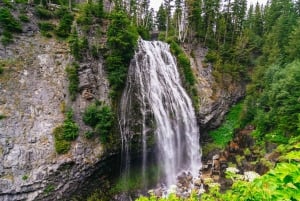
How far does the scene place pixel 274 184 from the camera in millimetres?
2404

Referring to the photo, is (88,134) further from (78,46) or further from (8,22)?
(8,22)

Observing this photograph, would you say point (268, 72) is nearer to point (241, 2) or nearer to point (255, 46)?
point (255, 46)

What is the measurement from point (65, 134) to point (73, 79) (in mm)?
4488

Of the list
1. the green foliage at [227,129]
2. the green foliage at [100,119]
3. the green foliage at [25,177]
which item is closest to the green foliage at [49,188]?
the green foliage at [25,177]

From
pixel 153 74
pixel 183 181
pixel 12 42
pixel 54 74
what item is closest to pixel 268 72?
pixel 153 74

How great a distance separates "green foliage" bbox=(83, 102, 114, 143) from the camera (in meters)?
17.1

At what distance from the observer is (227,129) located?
25.3 metres

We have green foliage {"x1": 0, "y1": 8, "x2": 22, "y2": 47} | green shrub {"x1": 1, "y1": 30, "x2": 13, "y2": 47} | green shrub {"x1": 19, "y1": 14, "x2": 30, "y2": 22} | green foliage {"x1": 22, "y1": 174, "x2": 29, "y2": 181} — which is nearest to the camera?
green foliage {"x1": 22, "y1": 174, "x2": 29, "y2": 181}

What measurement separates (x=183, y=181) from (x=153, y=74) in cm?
950

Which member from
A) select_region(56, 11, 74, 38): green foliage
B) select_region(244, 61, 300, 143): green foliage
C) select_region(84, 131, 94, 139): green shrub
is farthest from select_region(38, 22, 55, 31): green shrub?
select_region(244, 61, 300, 143): green foliage

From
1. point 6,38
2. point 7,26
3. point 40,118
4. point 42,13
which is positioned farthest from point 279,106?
point 7,26

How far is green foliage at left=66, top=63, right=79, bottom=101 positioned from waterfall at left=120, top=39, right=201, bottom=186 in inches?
141

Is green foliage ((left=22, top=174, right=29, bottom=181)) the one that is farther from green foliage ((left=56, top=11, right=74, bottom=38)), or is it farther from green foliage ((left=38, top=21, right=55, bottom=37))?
green foliage ((left=56, top=11, right=74, bottom=38))

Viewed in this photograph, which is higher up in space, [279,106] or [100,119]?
[279,106]
